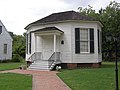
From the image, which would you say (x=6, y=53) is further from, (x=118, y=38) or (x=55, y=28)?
(x=118, y=38)

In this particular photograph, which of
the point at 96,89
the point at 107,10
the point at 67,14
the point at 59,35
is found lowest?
the point at 96,89

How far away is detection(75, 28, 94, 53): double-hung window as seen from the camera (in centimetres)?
2347

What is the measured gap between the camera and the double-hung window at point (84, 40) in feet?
77.0

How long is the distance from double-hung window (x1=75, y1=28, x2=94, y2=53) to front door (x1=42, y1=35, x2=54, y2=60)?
10.1 feet

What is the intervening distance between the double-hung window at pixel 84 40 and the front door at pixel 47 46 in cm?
306

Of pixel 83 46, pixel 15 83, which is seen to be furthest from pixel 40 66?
pixel 15 83

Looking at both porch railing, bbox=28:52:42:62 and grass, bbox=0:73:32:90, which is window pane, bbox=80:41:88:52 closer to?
porch railing, bbox=28:52:42:62

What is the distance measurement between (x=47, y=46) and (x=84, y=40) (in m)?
4.17

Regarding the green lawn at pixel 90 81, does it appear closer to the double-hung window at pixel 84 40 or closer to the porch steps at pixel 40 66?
the porch steps at pixel 40 66

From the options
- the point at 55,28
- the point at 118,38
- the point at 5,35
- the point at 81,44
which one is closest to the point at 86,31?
the point at 81,44

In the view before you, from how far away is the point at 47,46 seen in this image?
25156 millimetres

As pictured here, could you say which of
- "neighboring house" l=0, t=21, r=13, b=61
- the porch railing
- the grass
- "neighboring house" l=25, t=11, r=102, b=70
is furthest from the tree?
the grass

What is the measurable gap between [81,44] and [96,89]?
13.1 meters

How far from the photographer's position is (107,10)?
45.5 m
